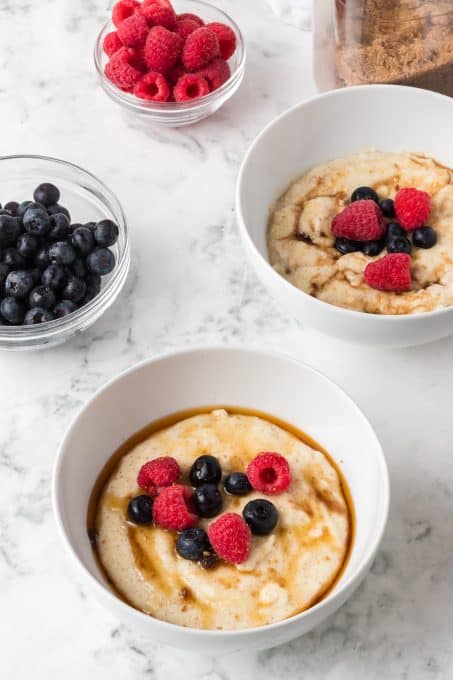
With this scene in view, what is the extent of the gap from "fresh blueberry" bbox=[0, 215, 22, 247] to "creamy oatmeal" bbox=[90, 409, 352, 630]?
460mm

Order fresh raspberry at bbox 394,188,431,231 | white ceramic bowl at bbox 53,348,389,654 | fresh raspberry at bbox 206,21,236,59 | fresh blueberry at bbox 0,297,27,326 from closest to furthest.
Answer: white ceramic bowl at bbox 53,348,389,654, fresh blueberry at bbox 0,297,27,326, fresh raspberry at bbox 394,188,431,231, fresh raspberry at bbox 206,21,236,59

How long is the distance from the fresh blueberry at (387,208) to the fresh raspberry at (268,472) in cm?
61

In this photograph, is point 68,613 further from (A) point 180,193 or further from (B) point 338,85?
(B) point 338,85

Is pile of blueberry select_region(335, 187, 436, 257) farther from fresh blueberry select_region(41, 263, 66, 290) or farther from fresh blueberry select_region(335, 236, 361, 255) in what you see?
fresh blueberry select_region(41, 263, 66, 290)

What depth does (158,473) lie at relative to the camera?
1.44m

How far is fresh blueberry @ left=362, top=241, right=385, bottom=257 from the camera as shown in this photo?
1.78 metres

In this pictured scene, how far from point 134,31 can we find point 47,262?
23.3 inches

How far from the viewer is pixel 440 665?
1438mm

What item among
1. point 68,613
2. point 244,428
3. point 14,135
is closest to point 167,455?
point 244,428

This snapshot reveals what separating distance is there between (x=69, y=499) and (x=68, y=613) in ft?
0.65

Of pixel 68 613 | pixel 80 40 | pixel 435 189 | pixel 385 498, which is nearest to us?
pixel 385 498

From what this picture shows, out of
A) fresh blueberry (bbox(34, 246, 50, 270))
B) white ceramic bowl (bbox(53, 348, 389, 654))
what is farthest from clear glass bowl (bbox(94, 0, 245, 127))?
white ceramic bowl (bbox(53, 348, 389, 654))

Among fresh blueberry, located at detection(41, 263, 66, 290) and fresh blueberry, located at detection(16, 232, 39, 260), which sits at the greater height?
fresh blueberry, located at detection(16, 232, 39, 260)

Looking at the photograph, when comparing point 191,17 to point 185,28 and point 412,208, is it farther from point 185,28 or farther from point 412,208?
point 412,208
